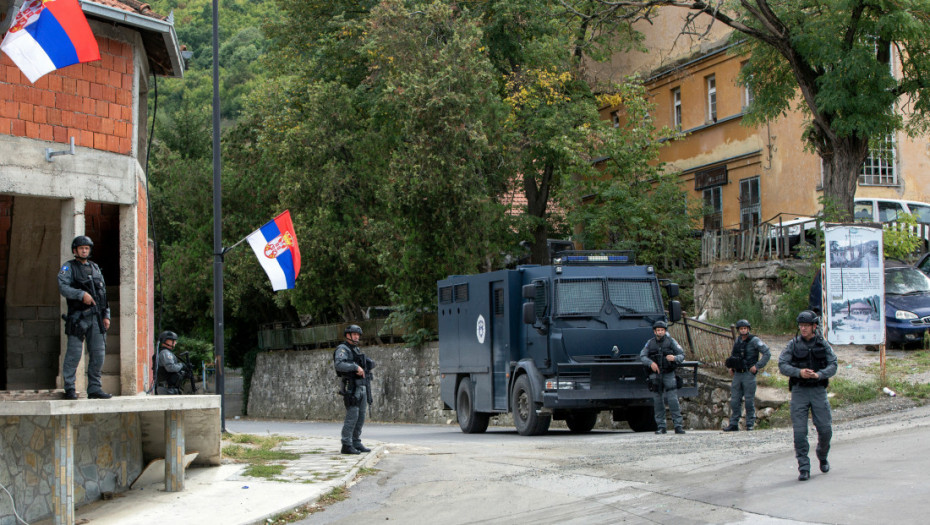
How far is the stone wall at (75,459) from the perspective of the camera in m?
9.96

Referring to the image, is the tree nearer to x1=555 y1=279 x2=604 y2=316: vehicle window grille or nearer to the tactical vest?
the tactical vest

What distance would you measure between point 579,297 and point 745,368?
2.96 metres

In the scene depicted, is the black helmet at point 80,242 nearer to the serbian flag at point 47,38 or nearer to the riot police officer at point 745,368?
the serbian flag at point 47,38

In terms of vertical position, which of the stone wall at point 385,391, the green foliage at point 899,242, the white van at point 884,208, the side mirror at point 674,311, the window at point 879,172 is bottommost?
the stone wall at point 385,391

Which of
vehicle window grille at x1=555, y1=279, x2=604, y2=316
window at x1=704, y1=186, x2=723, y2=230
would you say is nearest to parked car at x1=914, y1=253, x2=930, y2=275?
window at x1=704, y1=186, x2=723, y2=230

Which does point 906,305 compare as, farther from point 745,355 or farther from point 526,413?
point 526,413

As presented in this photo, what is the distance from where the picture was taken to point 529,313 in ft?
55.4

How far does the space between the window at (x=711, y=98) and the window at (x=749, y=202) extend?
273 centimetres

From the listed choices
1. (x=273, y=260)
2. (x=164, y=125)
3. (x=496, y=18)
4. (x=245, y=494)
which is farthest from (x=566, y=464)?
(x=164, y=125)

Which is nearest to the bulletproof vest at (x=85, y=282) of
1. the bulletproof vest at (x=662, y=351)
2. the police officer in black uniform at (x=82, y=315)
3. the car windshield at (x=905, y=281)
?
the police officer in black uniform at (x=82, y=315)

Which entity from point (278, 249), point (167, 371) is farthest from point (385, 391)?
point (167, 371)

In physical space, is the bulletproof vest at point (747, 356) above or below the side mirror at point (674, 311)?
below

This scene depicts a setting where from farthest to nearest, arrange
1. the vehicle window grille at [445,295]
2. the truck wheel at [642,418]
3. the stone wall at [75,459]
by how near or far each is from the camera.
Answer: the vehicle window grille at [445,295] → the truck wheel at [642,418] → the stone wall at [75,459]

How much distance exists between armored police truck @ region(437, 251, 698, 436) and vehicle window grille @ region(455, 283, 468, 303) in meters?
0.76
